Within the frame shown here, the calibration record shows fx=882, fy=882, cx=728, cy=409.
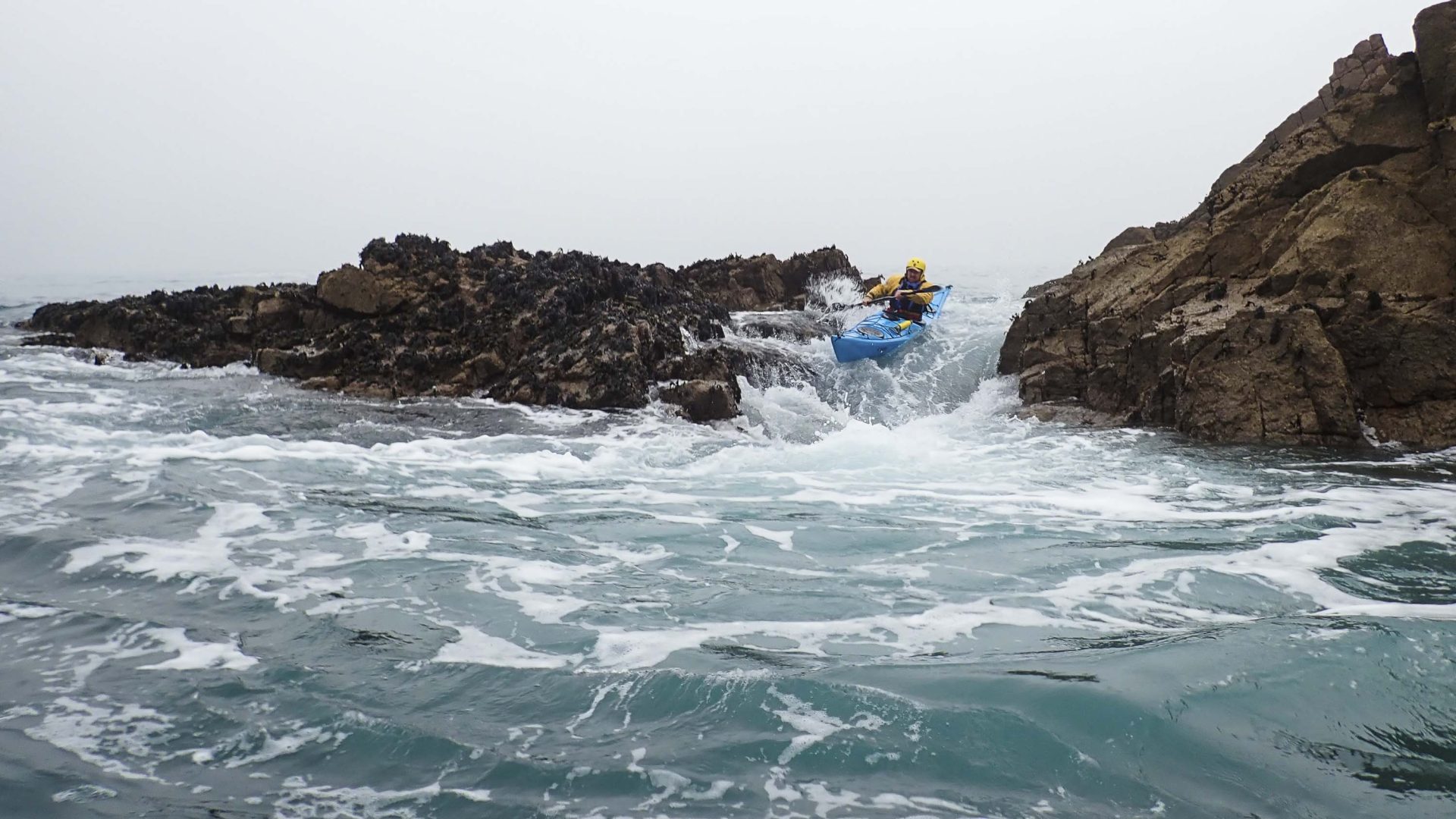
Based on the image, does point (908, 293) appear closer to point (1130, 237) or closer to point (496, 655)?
point (1130, 237)

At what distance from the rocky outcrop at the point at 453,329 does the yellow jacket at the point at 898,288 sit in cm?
324

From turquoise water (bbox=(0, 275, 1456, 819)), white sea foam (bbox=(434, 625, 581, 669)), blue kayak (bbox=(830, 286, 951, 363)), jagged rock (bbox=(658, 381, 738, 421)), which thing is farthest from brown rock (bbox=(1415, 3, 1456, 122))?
white sea foam (bbox=(434, 625, 581, 669))

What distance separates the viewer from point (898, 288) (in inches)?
665

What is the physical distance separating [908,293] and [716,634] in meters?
13.3

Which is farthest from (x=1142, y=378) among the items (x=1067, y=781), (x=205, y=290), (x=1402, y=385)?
(x=205, y=290)

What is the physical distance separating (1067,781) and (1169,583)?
2.38 m

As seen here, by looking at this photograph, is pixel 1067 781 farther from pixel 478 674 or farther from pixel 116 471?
pixel 116 471

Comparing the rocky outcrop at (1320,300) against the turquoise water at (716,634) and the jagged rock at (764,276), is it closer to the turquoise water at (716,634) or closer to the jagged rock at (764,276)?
the turquoise water at (716,634)

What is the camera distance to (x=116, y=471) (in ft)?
22.8

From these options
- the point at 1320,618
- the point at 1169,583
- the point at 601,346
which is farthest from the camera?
the point at 601,346

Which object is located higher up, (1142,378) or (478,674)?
(1142,378)

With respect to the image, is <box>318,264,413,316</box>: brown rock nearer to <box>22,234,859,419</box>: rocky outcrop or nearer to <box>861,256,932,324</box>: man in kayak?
<box>22,234,859,419</box>: rocky outcrop

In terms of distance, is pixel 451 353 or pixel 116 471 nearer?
pixel 116 471

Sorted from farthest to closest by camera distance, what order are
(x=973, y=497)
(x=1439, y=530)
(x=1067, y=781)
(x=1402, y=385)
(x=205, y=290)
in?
(x=205, y=290) < (x=1402, y=385) < (x=973, y=497) < (x=1439, y=530) < (x=1067, y=781)
